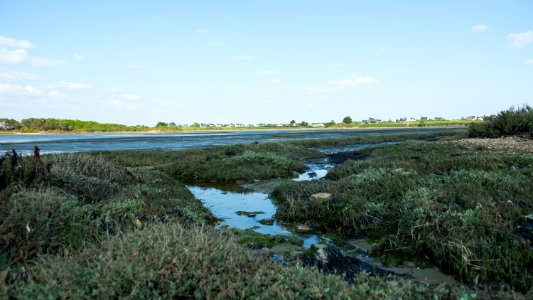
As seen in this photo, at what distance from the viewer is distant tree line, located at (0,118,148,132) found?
11706 centimetres

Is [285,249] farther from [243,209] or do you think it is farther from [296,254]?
[243,209]

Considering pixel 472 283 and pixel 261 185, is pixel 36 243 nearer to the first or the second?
pixel 472 283

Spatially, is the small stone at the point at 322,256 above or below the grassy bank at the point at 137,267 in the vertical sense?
below

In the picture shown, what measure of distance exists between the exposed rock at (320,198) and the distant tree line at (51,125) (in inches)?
4987

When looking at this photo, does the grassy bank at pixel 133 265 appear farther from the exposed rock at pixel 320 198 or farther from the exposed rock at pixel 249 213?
the exposed rock at pixel 249 213

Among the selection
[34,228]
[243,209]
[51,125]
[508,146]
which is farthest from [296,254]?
[51,125]

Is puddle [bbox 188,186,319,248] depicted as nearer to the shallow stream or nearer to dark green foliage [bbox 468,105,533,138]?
the shallow stream

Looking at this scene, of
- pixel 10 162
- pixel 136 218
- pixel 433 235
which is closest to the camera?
pixel 433 235

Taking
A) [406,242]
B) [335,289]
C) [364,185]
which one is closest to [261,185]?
[364,185]

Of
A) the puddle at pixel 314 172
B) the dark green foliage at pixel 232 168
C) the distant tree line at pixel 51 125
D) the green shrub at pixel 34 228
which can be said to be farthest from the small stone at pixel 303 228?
the distant tree line at pixel 51 125

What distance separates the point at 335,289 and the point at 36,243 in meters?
4.37

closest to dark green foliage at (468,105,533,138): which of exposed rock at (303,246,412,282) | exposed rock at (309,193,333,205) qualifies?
exposed rock at (309,193,333,205)

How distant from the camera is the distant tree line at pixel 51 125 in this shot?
11706cm

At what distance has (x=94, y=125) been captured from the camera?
440 feet
